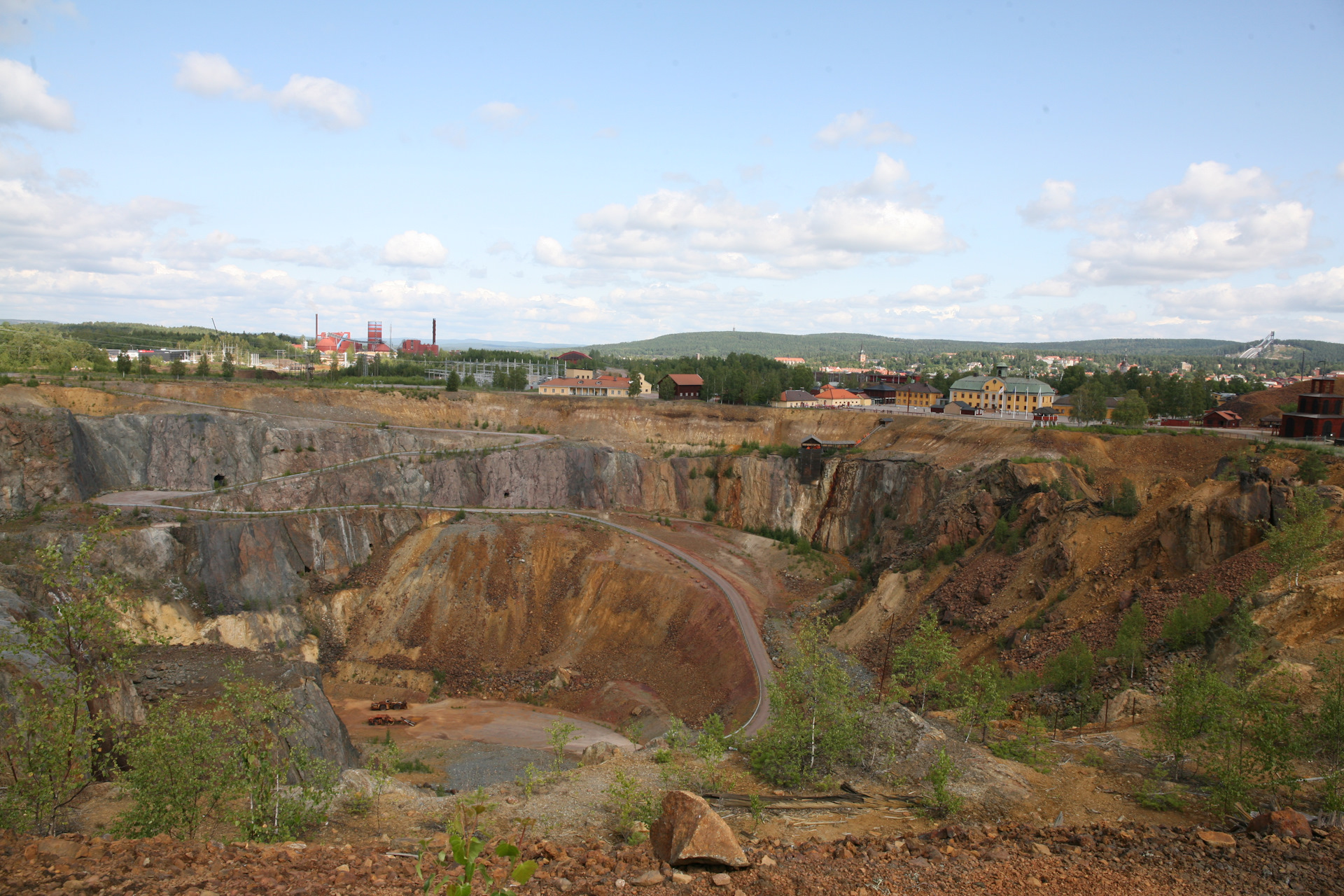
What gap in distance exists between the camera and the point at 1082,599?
3572cm

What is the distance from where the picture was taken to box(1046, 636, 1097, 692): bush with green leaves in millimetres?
29562

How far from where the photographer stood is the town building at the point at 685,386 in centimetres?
10575

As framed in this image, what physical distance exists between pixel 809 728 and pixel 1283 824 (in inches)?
432

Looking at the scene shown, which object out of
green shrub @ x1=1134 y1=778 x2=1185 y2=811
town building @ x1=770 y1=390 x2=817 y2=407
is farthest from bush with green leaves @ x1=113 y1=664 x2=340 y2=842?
town building @ x1=770 y1=390 x2=817 y2=407

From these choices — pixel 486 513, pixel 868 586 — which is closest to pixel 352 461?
pixel 486 513

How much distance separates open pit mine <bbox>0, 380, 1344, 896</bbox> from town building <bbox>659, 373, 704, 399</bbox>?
17.1m

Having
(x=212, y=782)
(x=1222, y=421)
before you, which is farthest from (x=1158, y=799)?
(x=1222, y=421)

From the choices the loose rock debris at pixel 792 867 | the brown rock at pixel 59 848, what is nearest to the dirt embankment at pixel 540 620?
the loose rock debris at pixel 792 867

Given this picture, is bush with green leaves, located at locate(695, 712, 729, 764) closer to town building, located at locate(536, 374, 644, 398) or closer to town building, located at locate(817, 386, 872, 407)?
town building, located at locate(817, 386, 872, 407)

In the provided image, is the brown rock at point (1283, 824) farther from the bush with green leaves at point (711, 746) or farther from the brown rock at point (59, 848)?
the brown rock at point (59, 848)

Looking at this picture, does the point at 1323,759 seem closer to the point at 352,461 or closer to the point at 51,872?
the point at 51,872

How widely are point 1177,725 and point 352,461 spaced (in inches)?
2512

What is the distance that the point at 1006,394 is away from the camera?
290 feet

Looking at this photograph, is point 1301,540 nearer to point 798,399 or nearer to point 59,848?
point 59,848
